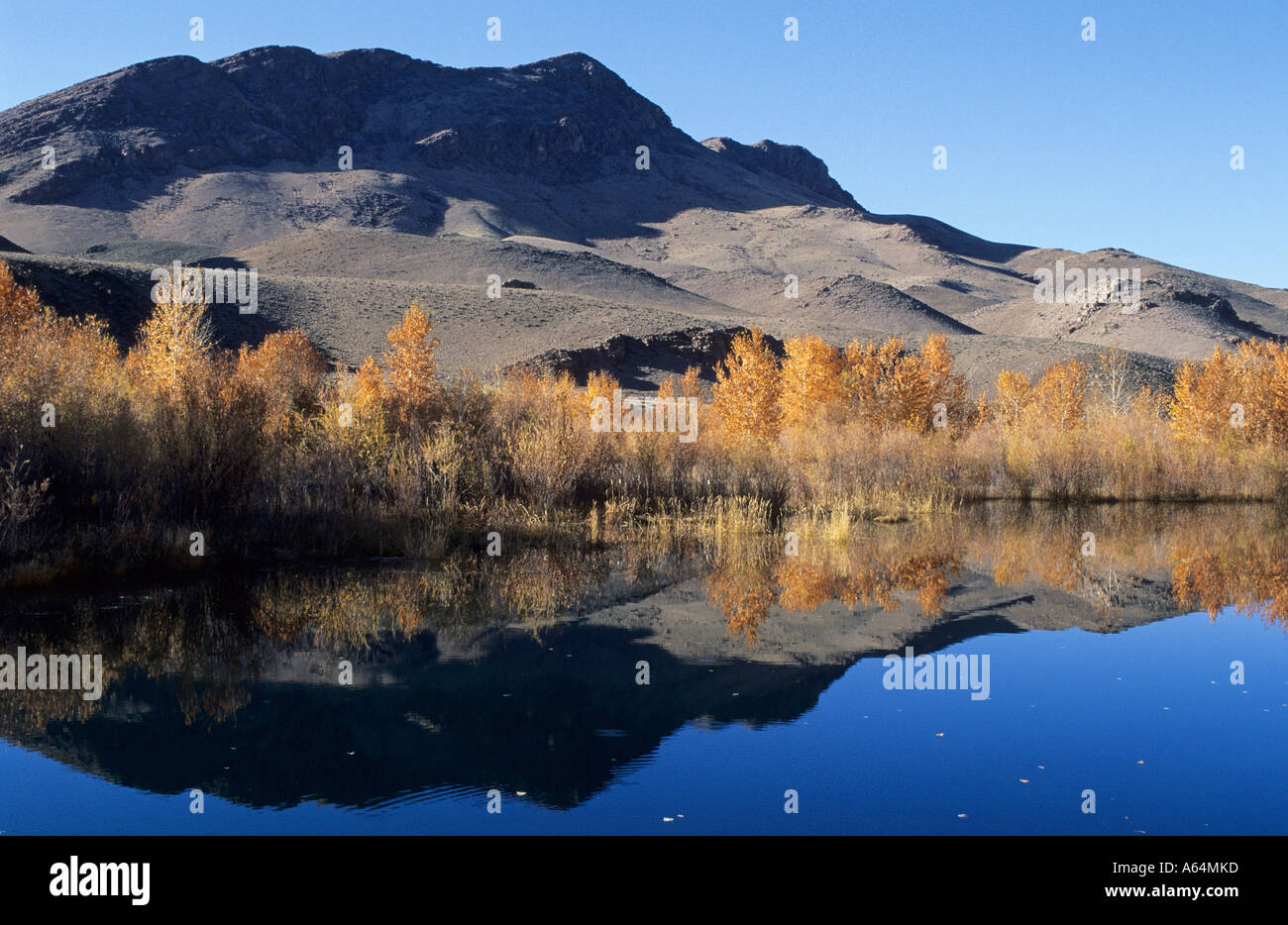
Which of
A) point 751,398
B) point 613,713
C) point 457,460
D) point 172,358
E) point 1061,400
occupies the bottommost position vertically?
point 613,713

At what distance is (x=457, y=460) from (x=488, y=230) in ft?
369

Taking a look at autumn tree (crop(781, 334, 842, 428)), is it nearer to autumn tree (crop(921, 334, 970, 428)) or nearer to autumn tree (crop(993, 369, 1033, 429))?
autumn tree (crop(921, 334, 970, 428))

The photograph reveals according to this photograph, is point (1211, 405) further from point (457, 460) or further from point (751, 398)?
point (457, 460)

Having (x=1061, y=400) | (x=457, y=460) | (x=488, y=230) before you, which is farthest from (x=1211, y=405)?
(x=488, y=230)

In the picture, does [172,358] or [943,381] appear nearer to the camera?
[172,358]

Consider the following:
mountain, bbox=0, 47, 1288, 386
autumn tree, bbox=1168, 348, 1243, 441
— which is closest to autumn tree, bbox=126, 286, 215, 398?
autumn tree, bbox=1168, 348, 1243, 441

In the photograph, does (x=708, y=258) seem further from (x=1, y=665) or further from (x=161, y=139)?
(x=1, y=665)

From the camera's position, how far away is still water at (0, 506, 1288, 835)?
20.1ft

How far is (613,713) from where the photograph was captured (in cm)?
814

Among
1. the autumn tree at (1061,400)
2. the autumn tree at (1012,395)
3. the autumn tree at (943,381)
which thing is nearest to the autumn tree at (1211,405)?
the autumn tree at (1061,400)

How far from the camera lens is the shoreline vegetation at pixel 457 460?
42.3 feet

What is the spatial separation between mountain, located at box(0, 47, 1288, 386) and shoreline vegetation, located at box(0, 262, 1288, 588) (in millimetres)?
31753

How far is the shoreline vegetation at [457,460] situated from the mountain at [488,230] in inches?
1250
